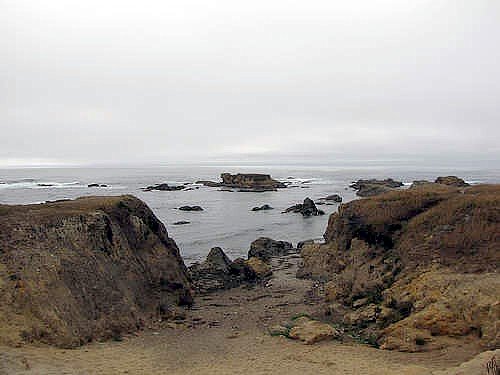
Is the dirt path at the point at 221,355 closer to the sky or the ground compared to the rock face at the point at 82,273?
closer to the ground

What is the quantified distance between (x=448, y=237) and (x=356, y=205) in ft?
26.0

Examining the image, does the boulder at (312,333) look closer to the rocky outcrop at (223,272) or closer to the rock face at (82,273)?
the rock face at (82,273)

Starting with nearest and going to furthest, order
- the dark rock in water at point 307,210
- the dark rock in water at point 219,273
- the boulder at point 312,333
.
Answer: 1. the boulder at point 312,333
2. the dark rock in water at point 219,273
3. the dark rock in water at point 307,210

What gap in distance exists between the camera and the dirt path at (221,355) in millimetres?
10805

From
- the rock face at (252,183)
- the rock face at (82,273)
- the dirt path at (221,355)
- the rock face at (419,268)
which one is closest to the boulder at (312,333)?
the dirt path at (221,355)

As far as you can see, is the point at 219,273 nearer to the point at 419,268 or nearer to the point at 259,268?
the point at 259,268

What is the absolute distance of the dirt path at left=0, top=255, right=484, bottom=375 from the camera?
10.8m

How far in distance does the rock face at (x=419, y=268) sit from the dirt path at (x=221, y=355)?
3.40 feet

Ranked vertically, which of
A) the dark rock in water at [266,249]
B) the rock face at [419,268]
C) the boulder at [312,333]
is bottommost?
the dark rock in water at [266,249]

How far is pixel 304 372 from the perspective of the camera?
1094 centimetres

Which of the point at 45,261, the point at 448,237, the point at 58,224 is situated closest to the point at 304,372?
the point at 448,237

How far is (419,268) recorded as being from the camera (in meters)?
15.9

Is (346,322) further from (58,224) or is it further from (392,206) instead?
(58,224)

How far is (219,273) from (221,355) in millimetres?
11702
